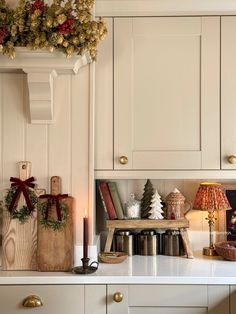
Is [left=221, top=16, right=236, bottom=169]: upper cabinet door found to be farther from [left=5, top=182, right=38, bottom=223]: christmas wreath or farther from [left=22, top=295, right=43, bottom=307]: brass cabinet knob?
[left=22, top=295, right=43, bottom=307]: brass cabinet knob

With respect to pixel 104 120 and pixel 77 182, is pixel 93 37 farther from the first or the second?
pixel 77 182

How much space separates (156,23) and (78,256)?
116cm

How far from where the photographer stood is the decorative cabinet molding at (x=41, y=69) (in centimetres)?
187

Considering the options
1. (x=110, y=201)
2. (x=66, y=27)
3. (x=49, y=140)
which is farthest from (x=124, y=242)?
(x=66, y=27)

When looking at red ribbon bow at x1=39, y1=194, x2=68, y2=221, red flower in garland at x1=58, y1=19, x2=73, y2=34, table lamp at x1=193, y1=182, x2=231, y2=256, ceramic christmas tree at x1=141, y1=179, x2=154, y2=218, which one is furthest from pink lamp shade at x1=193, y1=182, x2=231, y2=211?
red flower in garland at x1=58, y1=19, x2=73, y2=34

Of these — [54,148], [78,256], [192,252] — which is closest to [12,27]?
[54,148]

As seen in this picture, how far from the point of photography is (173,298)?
185 centimetres

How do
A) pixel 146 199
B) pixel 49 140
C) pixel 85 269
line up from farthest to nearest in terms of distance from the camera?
pixel 146 199 < pixel 49 140 < pixel 85 269

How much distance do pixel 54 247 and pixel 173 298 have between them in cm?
56

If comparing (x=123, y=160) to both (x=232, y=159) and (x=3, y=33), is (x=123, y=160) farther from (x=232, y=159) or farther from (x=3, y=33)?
(x=3, y=33)

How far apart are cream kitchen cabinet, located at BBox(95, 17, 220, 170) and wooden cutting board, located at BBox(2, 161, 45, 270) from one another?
0.42 meters

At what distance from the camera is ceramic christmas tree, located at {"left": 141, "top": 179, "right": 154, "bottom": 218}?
2.25m

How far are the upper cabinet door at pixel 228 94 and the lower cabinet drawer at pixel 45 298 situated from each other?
911mm

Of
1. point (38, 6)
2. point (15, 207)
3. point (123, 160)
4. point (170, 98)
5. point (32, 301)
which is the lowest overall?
point (32, 301)
